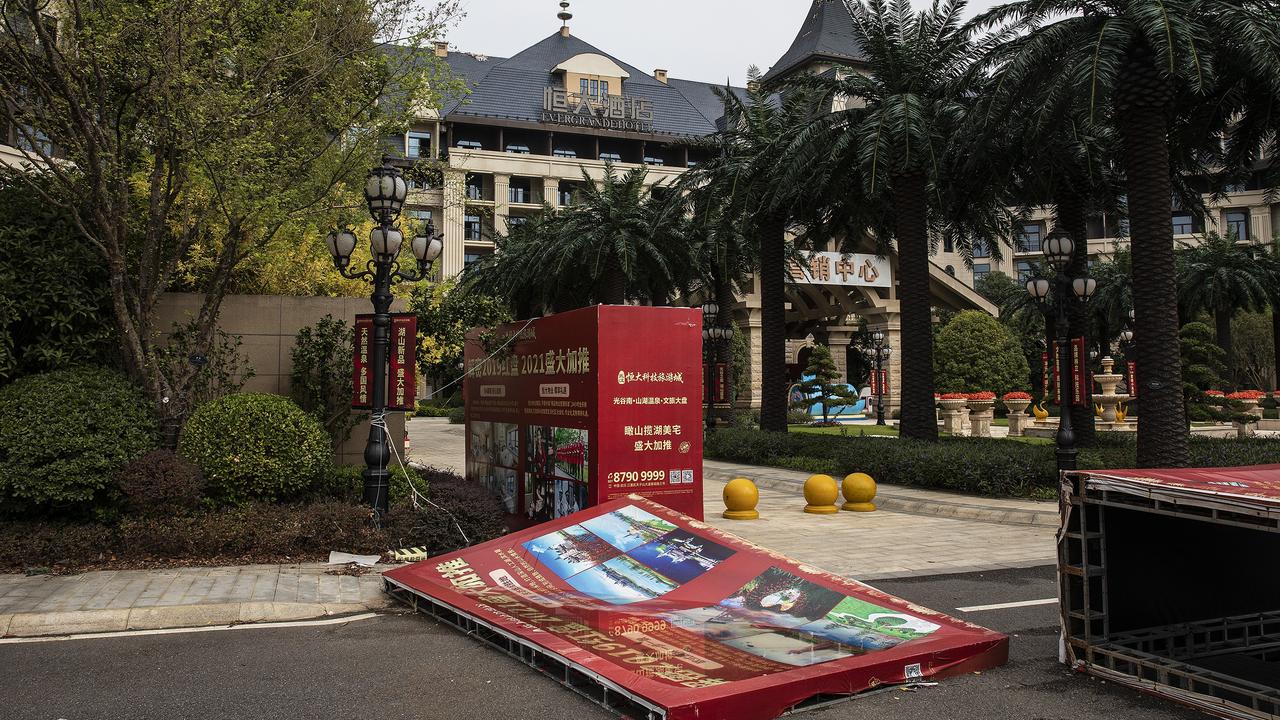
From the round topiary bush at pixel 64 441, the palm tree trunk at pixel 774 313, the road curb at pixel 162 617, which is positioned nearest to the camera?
the road curb at pixel 162 617

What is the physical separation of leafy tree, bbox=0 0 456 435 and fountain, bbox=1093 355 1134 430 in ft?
108

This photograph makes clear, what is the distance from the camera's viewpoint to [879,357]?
42.4m

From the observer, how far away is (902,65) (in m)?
19.5

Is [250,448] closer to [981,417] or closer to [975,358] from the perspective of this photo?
[981,417]

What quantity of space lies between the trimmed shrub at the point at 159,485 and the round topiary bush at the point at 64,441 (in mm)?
291

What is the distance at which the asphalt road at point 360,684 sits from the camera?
539 cm

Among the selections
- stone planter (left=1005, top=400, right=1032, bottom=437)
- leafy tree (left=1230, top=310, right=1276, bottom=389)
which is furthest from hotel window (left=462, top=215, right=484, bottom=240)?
leafy tree (left=1230, top=310, right=1276, bottom=389)

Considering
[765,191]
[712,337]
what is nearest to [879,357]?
[712,337]

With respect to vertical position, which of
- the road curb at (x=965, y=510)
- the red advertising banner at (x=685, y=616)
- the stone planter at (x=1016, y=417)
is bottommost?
the road curb at (x=965, y=510)

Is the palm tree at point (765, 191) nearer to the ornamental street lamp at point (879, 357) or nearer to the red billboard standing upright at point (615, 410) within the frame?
the red billboard standing upright at point (615, 410)

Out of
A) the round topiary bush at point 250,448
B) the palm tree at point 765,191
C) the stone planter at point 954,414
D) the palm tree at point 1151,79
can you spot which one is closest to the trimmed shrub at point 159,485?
the round topiary bush at point 250,448

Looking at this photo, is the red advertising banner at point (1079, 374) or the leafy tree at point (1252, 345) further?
the leafy tree at point (1252, 345)

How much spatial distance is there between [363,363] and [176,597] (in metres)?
4.33

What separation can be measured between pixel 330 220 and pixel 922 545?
35.5 feet
